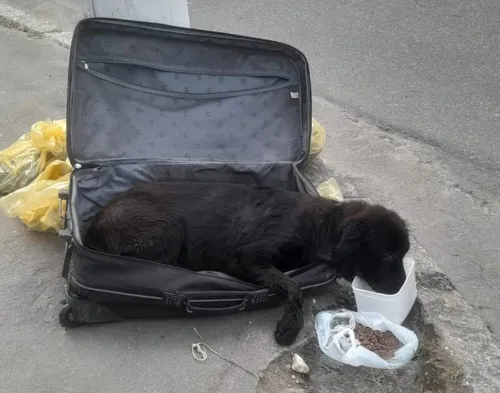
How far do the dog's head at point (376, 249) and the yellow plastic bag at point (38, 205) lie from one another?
1716 mm

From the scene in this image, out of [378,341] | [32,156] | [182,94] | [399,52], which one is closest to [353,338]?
[378,341]

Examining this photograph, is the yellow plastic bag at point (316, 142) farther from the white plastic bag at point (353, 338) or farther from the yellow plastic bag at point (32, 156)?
the yellow plastic bag at point (32, 156)

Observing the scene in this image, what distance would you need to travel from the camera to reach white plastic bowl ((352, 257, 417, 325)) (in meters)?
3.24

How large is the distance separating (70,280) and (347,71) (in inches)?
154

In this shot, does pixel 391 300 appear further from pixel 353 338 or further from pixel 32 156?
pixel 32 156

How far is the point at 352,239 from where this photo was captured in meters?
3.40

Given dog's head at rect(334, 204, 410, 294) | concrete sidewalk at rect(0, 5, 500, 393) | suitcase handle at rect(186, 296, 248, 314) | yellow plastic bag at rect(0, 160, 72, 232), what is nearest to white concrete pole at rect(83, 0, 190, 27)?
yellow plastic bag at rect(0, 160, 72, 232)

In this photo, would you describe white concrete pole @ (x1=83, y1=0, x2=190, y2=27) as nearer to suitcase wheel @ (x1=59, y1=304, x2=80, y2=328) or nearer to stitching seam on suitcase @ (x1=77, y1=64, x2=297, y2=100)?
stitching seam on suitcase @ (x1=77, y1=64, x2=297, y2=100)

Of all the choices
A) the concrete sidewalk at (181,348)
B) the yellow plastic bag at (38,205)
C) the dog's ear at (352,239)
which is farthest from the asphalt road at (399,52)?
the yellow plastic bag at (38,205)

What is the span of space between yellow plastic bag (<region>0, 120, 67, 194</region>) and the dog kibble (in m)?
2.39

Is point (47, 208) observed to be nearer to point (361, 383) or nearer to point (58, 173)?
point (58, 173)

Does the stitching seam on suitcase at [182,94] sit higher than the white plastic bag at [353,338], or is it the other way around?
the stitching seam on suitcase at [182,94]

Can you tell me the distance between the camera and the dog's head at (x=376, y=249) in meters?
3.38

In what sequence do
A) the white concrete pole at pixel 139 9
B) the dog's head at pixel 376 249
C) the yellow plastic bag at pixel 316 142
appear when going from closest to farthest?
1. the dog's head at pixel 376 249
2. the white concrete pole at pixel 139 9
3. the yellow plastic bag at pixel 316 142
